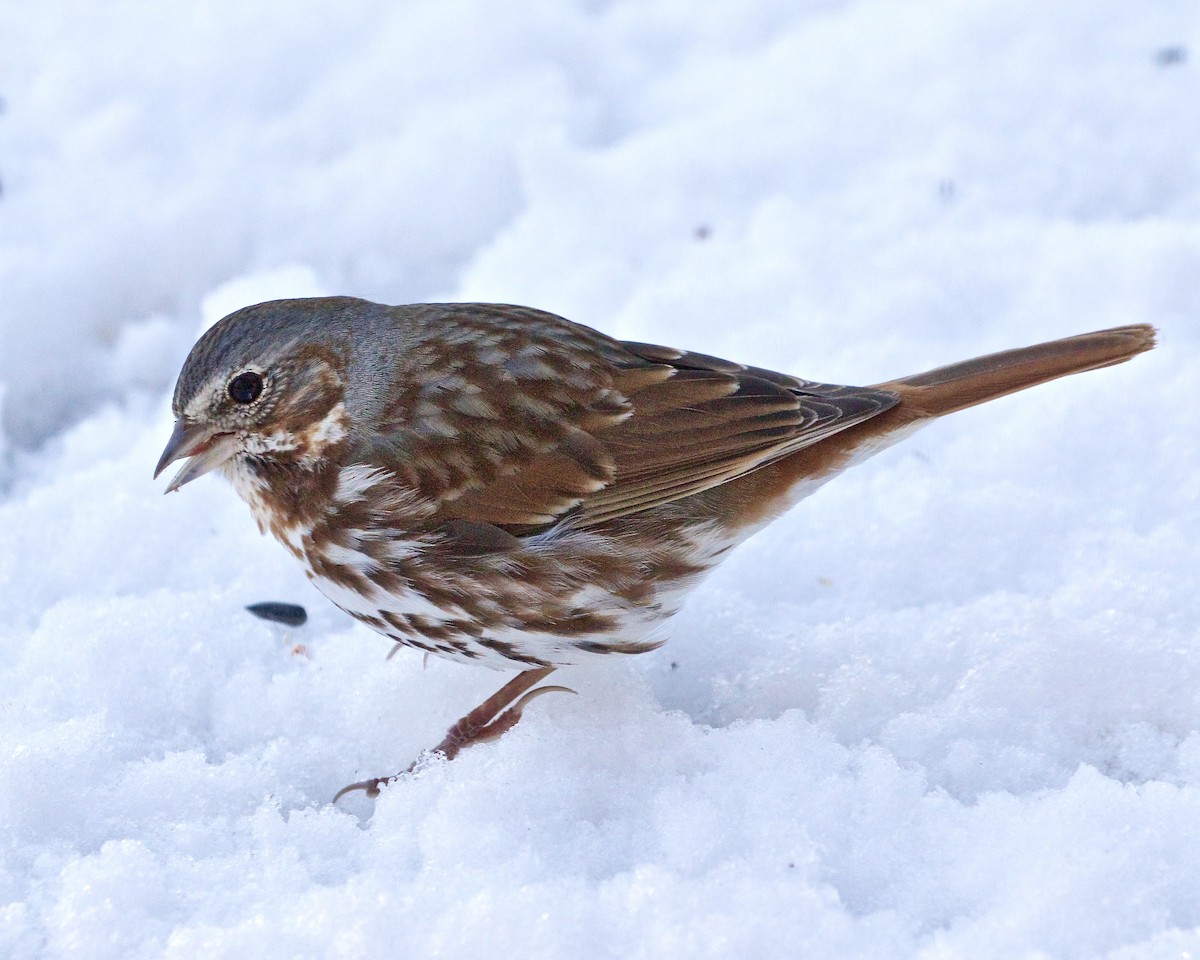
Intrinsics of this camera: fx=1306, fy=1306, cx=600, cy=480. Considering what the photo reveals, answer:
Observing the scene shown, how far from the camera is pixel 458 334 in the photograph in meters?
3.82

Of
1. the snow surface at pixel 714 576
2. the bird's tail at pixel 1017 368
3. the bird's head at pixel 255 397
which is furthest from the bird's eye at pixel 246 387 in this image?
the bird's tail at pixel 1017 368

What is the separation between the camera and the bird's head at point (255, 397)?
359 cm

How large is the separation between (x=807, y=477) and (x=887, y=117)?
3.11 m

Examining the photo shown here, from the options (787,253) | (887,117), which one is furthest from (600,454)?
(887,117)

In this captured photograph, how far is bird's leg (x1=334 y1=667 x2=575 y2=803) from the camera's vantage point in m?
3.64

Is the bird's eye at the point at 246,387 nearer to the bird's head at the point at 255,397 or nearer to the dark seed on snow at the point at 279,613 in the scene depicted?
the bird's head at the point at 255,397

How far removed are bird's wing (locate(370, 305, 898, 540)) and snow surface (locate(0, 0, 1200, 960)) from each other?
0.66m

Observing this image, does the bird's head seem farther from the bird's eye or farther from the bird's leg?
the bird's leg

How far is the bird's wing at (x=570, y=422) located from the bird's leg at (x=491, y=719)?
56 centimetres

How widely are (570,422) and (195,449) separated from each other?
1.05 metres

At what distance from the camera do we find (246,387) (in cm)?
362

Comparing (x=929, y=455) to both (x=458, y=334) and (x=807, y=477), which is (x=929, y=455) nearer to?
(x=807, y=477)

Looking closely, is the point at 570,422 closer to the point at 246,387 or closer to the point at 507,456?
the point at 507,456

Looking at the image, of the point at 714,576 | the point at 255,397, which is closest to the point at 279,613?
the point at 255,397
